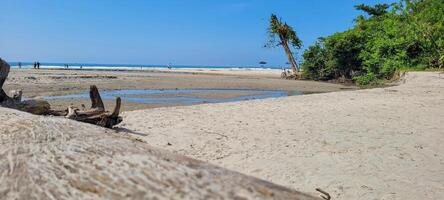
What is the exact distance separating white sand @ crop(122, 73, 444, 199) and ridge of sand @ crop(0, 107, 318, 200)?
2569 millimetres

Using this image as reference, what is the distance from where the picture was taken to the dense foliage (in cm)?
2477

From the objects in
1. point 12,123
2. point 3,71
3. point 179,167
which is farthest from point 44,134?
point 3,71

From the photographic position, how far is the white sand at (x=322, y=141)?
4.93m

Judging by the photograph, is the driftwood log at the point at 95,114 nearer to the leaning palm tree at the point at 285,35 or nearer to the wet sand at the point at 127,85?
the wet sand at the point at 127,85

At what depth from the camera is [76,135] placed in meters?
3.14

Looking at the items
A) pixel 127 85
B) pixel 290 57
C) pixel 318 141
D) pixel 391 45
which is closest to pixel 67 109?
pixel 318 141

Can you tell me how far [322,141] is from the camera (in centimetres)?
701

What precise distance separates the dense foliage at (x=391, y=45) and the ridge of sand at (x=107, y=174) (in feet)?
76.9

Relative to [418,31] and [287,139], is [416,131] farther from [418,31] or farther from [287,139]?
[418,31]

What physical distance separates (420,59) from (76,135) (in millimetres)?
25794

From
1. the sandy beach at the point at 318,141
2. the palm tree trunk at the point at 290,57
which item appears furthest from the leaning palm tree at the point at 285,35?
the sandy beach at the point at 318,141

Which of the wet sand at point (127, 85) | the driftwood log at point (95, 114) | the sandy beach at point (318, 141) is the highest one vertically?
the driftwood log at point (95, 114)

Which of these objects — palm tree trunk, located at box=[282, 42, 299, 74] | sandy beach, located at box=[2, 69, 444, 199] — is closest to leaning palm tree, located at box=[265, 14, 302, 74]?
palm tree trunk, located at box=[282, 42, 299, 74]

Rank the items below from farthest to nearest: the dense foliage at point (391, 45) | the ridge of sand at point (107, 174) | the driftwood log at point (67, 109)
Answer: the dense foliage at point (391, 45)
the driftwood log at point (67, 109)
the ridge of sand at point (107, 174)
